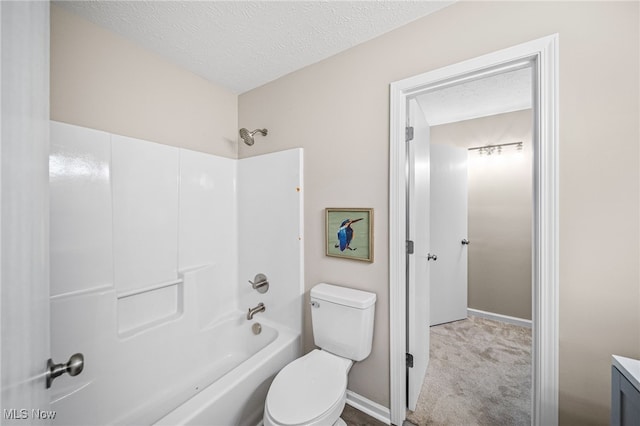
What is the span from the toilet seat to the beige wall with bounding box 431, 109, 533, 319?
2.28 metres

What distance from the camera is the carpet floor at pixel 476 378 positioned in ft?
5.06

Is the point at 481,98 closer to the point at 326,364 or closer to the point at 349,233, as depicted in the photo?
the point at 349,233

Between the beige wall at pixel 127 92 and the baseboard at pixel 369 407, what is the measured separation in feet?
6.85

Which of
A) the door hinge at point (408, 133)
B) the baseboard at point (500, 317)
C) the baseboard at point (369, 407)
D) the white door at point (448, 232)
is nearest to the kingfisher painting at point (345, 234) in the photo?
the door hinge at point (408, 133)

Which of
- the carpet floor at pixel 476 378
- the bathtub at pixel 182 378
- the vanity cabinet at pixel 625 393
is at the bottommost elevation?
the carpet floor at pixel 476 378

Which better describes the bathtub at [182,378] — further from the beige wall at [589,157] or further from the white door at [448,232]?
the white door at [448,232]

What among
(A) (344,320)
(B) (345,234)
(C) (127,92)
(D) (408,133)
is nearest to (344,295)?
(A) (344,320)

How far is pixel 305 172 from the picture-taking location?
71.0 inches

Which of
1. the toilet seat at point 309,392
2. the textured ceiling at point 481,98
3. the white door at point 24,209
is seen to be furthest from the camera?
the textured ceiling at point 481,98

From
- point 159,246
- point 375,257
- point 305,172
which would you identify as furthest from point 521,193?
point 159,246

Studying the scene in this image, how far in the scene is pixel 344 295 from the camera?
4.97 feet

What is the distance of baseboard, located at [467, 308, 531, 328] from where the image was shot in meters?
2.68

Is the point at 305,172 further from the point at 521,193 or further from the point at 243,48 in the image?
the point at 521,193

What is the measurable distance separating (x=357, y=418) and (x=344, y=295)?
78 cm
